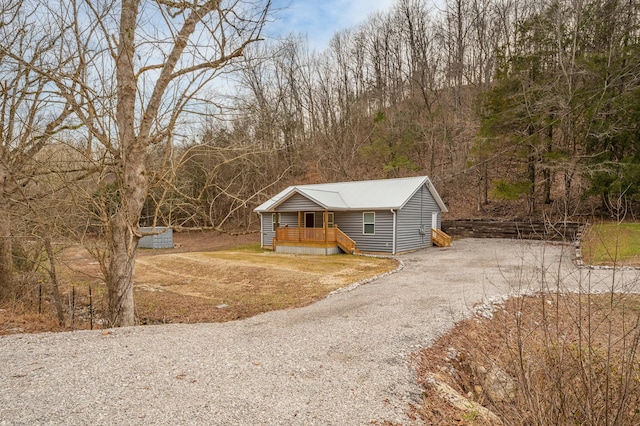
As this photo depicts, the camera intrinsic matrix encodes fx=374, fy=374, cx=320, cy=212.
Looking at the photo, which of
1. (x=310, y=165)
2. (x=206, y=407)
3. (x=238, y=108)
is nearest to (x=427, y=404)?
(x=206, y=407)

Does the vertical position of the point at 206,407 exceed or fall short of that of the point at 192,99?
A: it falls short

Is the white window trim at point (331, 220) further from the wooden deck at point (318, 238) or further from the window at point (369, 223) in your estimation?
the window at point (369, 223)

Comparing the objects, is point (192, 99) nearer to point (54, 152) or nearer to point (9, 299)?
Result: point (54, 152)

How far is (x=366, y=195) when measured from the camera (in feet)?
65.8

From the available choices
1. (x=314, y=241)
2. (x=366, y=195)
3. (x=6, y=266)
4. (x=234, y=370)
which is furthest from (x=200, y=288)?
(x=366, y=195)

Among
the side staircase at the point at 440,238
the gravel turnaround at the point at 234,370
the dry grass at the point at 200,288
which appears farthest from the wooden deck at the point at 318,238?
the gravel turnaround at the point at 234,370

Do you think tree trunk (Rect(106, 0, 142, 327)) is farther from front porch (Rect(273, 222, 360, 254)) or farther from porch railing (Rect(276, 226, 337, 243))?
porch railing (Rect(276, 226, 337, 243))

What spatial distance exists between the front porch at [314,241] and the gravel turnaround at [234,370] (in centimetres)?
1105

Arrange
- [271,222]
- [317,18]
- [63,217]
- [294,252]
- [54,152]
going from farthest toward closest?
[271,222], [294,252], [317,18], [54,152], [63,217]

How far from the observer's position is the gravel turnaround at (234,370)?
3.34 m

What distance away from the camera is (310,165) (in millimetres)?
32812

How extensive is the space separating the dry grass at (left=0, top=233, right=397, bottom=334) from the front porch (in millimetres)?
1084

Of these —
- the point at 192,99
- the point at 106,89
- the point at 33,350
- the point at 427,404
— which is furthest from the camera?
the point at 106,89

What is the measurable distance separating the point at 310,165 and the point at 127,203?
89.2 ft
